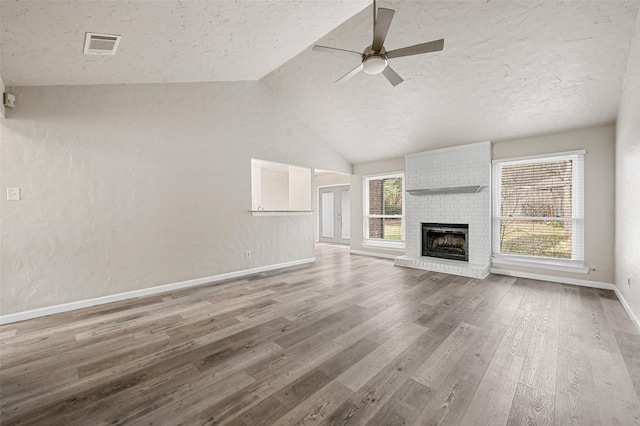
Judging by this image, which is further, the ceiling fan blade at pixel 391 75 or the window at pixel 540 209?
the window at pixel 540 209

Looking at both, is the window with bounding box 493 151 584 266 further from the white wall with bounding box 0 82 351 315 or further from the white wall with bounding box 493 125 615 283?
the white wall with bounding box 0 82 351 315

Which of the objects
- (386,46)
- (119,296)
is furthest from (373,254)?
(119,296)

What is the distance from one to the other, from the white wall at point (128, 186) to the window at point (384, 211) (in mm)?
3062

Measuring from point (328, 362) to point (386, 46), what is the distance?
3794 millimetres

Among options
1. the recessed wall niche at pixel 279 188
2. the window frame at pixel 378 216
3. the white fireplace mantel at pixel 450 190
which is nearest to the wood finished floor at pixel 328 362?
the white fireplace mantel at pixel 450 190

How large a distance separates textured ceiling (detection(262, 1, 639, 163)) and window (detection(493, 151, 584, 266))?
0.65 meters

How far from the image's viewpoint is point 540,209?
4.68m

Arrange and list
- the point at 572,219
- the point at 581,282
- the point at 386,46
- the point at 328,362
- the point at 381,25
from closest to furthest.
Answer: the point at 328,362, the point at 381,25, the point at 386,46, the point at 581,282, the point at 572,219

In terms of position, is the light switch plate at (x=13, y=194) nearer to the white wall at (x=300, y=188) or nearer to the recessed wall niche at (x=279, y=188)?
the recessed wall niche at (x=279, y=188)

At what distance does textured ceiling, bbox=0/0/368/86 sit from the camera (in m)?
2.17

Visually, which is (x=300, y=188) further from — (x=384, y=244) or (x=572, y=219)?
(x=572, y=219)

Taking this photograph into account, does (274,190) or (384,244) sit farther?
(274,190)

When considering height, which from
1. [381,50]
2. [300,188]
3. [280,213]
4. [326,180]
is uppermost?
[381,50]

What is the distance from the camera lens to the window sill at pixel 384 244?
6637mm
